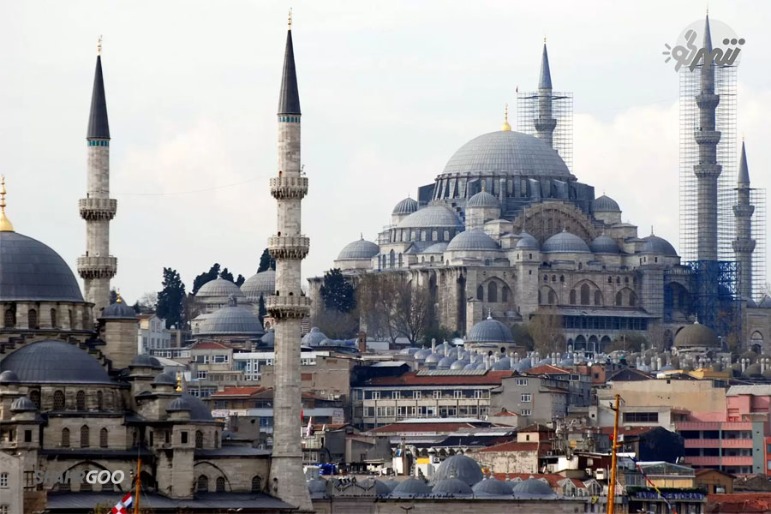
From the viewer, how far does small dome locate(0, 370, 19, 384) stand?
71.8 metres

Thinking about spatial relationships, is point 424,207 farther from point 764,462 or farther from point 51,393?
point 51,393

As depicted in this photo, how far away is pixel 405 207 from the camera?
164 metres

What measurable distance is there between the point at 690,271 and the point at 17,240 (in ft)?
283

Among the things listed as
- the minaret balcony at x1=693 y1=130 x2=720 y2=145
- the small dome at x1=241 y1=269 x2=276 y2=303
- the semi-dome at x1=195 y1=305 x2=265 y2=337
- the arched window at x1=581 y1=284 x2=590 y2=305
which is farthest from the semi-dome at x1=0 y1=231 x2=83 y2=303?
the minaret balcony at x1=693 y1=130 x2=720 y2=145

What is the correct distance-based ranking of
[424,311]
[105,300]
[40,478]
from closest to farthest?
[40,478] < [105,300] < [424,311]

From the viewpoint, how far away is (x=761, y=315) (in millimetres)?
159125

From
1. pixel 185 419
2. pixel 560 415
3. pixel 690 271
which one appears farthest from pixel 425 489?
pixel 690 271

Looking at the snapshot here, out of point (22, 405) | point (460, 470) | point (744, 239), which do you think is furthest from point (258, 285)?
point (22, 405)

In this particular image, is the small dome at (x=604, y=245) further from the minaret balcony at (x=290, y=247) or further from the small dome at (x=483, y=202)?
the minaret balcony at (x=290, y=247)

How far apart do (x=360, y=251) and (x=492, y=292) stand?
12085 millimetres

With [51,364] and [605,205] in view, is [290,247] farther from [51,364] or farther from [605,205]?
[605,205]

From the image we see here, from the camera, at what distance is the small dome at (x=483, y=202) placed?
157 m

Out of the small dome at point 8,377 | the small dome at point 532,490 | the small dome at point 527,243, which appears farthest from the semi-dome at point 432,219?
the small dome at point 8,377

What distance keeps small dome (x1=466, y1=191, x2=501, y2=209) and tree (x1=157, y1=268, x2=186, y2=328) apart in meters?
19.4
